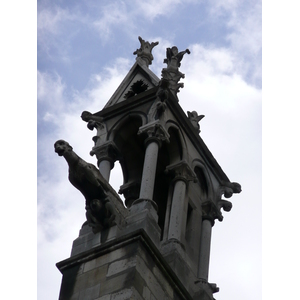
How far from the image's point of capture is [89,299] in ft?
52.7

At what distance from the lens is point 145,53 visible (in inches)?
918

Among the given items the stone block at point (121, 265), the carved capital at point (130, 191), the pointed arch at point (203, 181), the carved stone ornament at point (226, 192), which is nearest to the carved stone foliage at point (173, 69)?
the pointed arch at point (203, 181)

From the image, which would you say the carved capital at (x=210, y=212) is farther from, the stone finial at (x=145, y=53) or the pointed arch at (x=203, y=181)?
the stone finial at (x=145, y=53)

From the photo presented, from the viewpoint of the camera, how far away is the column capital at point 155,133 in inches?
763

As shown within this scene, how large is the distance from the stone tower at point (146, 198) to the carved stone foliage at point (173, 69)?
0.08 feet

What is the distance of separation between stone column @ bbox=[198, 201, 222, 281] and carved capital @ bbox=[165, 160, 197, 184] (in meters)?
1.04

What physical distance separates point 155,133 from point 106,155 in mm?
1315

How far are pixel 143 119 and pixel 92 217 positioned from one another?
11.3 ft

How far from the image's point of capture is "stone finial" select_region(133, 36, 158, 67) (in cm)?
2302

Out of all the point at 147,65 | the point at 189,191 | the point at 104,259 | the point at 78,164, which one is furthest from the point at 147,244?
the point at 147,65

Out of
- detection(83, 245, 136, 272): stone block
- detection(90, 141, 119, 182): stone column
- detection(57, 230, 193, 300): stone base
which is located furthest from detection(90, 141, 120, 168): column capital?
detection(83, 245, 136, 272): stone block

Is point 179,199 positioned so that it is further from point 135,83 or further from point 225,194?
point 135,83

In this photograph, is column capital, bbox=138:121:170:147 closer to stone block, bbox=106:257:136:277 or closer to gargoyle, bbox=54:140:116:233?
gargoyle, bbox=54:140:116:233

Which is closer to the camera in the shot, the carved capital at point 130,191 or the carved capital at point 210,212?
the carved capital at point 210,212
